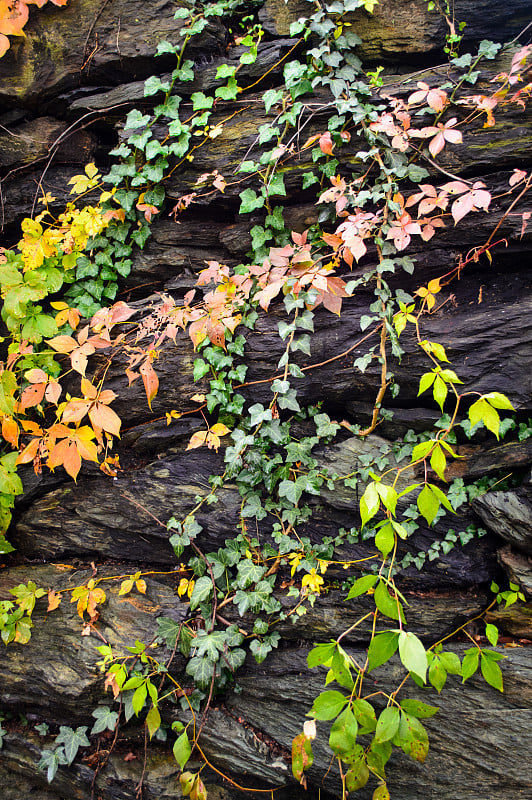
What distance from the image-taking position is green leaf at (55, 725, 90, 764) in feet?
7.30

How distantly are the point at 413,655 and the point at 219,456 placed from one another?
1.64m

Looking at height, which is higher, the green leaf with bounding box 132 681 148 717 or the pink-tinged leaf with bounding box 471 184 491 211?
the pink-tinged leaf with bounding box 471 184 491 211

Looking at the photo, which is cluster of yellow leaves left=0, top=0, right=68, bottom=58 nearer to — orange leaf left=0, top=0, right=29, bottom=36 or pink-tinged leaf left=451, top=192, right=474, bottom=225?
orange leaf left=0, top=0, right=29, bottom=36

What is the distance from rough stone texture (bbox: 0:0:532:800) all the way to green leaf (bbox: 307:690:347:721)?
0.81 metres

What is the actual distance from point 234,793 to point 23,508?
1.89 m

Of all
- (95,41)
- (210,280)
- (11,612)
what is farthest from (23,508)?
(95,41)

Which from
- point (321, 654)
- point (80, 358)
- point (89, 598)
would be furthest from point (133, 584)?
point (321, 654)

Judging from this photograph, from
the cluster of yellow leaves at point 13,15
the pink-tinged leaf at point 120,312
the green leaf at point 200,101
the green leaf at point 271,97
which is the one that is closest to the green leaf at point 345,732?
the pink-tinged leaf at point 120,312

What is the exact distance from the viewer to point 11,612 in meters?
2.44

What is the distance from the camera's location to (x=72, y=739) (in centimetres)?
225

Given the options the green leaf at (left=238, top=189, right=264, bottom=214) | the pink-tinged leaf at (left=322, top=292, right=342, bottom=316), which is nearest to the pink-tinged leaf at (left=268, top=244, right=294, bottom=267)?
the pink-tinged leaf at (left=322, top=292, right=342, bottom=316)

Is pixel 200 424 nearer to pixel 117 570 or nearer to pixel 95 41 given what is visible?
pixel 117 570

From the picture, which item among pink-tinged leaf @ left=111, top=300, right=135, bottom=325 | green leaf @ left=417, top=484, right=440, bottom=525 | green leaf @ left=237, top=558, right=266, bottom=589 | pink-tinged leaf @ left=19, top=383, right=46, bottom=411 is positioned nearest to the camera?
green leaf @ left=417, top=484, right=440, bottom=525

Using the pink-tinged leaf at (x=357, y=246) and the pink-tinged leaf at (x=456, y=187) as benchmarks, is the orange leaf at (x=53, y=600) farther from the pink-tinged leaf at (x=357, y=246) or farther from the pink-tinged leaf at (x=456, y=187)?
the pink-tinged leaf at (x=456, y=187)
